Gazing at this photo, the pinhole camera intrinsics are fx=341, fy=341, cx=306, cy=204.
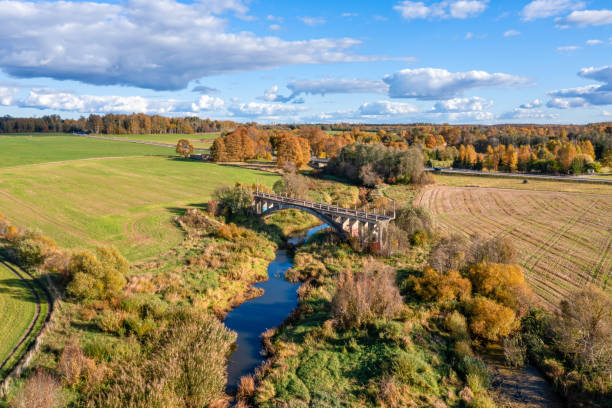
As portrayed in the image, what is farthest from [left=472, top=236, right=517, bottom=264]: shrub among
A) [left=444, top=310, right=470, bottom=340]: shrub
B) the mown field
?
the mown field

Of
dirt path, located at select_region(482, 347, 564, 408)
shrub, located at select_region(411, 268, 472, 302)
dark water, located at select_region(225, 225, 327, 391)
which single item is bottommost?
dark water, located at select_region(225, 225, 327, 391)

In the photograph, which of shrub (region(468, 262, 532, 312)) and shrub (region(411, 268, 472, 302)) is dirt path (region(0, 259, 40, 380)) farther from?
shrub (region(468, 262, 532, 312))

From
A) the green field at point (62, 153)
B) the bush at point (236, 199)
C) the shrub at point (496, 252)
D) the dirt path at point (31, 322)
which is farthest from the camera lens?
the green field at point (62, 153)

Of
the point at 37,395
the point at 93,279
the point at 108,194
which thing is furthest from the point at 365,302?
the point at 108,194

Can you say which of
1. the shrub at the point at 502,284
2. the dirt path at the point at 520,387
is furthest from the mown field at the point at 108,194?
the dirt path at the point at 520,387

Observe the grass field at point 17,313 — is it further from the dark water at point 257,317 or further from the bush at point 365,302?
the bush at point 365,302

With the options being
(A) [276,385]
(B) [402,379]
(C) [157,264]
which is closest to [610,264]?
(B) [402,379]

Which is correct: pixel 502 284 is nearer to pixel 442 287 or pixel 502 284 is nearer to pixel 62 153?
pixel 442 287
